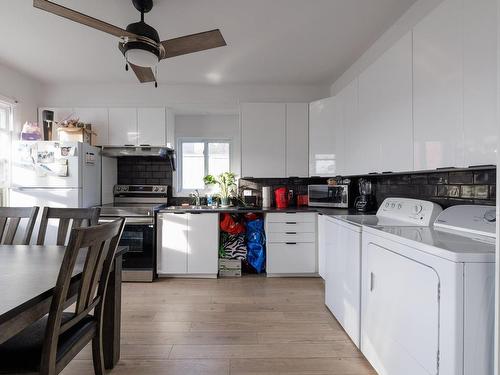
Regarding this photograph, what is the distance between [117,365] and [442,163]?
91.9 inches

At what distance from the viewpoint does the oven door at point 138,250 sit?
3.06m

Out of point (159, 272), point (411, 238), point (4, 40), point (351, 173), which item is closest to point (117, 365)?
point (159, 272)

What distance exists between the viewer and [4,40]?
8.20 feet

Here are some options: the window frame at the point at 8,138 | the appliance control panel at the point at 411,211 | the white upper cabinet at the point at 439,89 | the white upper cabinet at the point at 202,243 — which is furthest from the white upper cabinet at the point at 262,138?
the window frame at the point at 8,138

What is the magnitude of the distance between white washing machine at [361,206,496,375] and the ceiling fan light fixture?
5.76 feet

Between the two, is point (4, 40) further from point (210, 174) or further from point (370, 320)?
point (370, 320)

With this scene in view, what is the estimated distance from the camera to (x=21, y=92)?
128 inches

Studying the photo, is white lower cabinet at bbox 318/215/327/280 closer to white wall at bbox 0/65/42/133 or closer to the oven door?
the oven door

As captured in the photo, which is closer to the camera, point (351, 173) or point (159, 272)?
point (351, 173)

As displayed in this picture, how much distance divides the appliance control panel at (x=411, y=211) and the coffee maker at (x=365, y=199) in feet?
1.64

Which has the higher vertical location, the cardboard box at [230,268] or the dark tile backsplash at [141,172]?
the dark tile backsplash at [141,172]

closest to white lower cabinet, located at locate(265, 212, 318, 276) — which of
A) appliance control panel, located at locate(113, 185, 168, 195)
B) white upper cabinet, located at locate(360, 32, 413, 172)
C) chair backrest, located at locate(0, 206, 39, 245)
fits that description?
white upper cabinet, located at locate(360, 32, 413, 172)

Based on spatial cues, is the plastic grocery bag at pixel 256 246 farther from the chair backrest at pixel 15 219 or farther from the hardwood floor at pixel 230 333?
the chair backrest at pixel 15 219

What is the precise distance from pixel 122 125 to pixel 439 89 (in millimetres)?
3300
